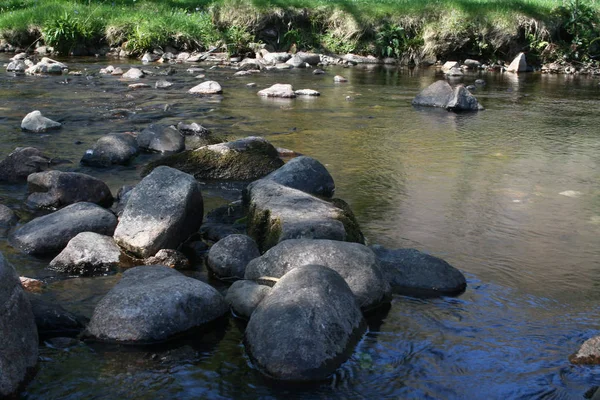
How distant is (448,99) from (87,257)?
26.7ft

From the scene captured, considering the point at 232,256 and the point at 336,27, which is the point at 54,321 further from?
the point at 336,27

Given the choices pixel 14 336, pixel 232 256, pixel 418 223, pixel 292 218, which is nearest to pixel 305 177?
pixel 418 223

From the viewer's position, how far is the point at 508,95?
1352 cm

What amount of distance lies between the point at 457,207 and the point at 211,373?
3331 mm

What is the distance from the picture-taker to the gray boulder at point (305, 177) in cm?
621

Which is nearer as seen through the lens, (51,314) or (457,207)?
(51,314)

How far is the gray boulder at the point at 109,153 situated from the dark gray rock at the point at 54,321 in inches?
145

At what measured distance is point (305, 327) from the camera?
3.57 meters

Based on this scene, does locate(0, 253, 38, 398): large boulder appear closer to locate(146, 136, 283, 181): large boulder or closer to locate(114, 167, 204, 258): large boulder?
locate(114, 167, 204, 258): large boulder

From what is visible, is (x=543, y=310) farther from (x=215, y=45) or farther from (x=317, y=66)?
(x=215, y=45)

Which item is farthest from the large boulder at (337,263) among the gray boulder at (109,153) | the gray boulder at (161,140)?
the gray boulder at (161,140)

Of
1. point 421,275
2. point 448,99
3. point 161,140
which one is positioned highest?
point 448,99

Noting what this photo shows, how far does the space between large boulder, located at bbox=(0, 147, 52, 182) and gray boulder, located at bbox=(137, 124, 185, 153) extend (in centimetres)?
131

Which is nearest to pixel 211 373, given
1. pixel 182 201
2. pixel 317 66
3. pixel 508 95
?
pixel 182 201
